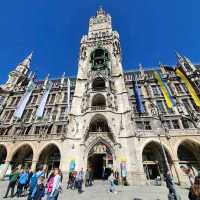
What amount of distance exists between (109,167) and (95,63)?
23.1 m

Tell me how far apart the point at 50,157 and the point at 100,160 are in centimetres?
934

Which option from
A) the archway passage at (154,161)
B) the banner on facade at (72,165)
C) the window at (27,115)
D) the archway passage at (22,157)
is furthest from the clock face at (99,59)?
the archway passage at (22,157)

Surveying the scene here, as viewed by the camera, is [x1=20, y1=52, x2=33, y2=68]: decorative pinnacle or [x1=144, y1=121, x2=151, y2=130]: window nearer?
[x1=144, y1=121, x2=151, y2=130]: window

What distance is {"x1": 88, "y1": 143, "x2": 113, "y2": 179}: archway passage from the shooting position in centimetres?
2083

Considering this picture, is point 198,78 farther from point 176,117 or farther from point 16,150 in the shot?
point 16,150

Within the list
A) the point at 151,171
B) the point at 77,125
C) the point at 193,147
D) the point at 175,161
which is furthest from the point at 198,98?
the point at 77,125

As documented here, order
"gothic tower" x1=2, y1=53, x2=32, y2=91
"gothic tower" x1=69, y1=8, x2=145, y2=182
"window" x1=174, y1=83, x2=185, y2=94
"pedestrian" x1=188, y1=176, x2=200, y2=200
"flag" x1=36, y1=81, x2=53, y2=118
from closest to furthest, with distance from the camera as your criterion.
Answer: "pedestrian" x1=188, y1=176, x2=200, y2=200, "gothic tower" x1=69, y1=8, x2=145, y2=182, "flag" x1=36, y1=81, x2=53, y2=118, "window" x1=174, y1=83, x2=185, y2=94, "gothic tower" x1=2, y1=53, x2=32, y2=91

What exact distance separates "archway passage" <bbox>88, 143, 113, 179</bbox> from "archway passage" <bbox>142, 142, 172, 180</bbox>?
6089 millimetres

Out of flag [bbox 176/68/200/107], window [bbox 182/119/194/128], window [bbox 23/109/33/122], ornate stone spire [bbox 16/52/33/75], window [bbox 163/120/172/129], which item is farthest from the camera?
ornate stone spire [bbox 16/52/33/75]

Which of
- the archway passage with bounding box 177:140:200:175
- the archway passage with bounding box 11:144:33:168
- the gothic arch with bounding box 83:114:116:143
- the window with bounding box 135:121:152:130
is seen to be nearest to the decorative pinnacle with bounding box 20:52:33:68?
the archway passage with bounding box 11:144:33:168

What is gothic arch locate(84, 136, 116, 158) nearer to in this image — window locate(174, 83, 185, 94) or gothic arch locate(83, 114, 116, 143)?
gothic arch locate(83, 114, 116, 143)

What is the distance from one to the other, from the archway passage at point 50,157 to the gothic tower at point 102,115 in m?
5.86

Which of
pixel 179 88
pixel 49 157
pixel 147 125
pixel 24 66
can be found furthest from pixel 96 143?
pixel 24 66

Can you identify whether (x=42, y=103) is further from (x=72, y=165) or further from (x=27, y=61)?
(x=27, y=61)
